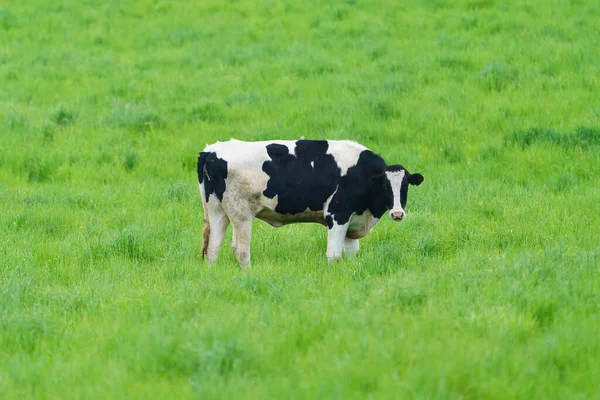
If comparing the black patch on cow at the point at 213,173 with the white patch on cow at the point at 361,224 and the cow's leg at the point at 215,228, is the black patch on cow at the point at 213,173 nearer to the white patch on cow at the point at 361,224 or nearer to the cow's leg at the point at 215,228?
the cow's leg at the point at 215,228

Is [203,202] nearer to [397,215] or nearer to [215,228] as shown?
[215,228]

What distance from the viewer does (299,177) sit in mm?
7754

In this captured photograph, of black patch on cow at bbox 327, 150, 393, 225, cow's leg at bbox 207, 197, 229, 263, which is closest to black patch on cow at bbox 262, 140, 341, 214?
black patch on cow at bbox 327, 150, 393, 225

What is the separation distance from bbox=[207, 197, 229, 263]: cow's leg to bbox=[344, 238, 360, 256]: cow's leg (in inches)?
50.3

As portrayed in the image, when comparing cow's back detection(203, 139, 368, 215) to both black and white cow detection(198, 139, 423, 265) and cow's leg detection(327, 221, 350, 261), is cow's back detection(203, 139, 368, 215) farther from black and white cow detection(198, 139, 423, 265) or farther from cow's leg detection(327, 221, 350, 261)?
cow's leg detection(327, 221, 350, 261)

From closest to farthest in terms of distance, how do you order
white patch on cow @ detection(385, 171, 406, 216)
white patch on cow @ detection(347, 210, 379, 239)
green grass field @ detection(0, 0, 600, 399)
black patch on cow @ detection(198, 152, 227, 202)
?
green grass field @ detection(0, 0, 600, 399) < white patch on cow @ detection(385, 171, 406, 216) < black patch on cow @ detection(198, 152, 227, 202) < white patch on cow @ detection(347, 210, 379, 239)

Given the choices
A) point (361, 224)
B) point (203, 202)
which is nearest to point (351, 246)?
point (361, 224)

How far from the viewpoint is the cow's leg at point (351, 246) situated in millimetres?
8235

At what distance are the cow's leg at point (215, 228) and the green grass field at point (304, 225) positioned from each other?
41cm

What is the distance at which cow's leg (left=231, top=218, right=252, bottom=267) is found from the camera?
25.3 feet

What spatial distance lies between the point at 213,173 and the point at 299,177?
2.66 feet

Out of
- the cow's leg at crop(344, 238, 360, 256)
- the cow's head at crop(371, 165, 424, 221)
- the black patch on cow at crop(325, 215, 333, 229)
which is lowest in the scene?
the cow's leg at crop(344, 238, 360, 256)

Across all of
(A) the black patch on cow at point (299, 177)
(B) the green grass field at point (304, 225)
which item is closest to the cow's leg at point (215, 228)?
(B) the green grass field at point (304, 225)

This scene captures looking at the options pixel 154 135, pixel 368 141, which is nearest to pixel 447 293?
pixel 368 141
